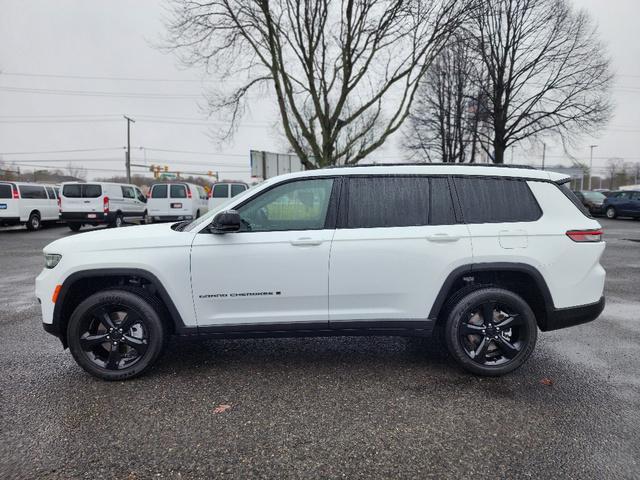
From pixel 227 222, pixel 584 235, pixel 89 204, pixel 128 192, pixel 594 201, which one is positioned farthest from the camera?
pixel 594 201

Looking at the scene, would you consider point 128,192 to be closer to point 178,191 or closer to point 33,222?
point 178,191

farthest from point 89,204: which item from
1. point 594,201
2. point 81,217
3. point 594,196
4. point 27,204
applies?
point 594,196

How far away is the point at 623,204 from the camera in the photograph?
24.2 meters

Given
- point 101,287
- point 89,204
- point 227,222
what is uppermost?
point 89,204

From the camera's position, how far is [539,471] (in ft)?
7.51

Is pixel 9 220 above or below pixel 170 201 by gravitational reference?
below

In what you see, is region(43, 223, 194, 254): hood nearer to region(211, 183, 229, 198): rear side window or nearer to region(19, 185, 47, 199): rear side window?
region(211, 183, 229, 198): rear side window

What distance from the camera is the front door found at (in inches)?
131

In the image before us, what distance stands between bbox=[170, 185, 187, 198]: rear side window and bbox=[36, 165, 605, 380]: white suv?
13942 millimetres

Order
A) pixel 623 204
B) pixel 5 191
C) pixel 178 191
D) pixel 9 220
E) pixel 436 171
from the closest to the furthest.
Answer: pixel 436 171 → pixel 5 191 → pixel 9 220 → pixel 178 191 → pixel 623 204

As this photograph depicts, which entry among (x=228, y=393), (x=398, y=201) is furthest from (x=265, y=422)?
(x=398, y=201)

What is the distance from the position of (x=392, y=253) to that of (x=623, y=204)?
2728 cm

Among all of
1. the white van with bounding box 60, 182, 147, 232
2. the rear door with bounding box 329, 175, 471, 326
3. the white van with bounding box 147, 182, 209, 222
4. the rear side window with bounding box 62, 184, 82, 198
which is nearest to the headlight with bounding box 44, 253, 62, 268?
the rear door with bounding box 329, 175, 471, 326

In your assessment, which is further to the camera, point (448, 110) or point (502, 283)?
point (448, 110)
